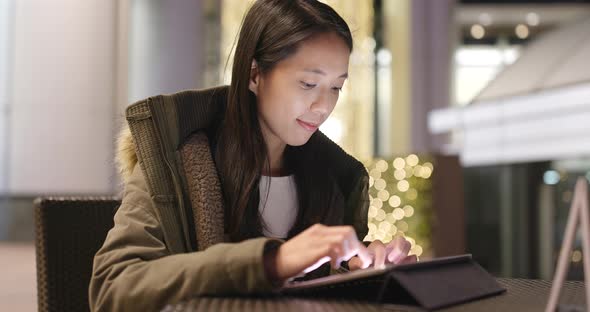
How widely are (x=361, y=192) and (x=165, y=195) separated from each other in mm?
461

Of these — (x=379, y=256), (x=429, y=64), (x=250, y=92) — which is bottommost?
(x=379, y=256)

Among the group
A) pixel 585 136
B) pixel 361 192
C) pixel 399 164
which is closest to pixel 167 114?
pixel 361 192

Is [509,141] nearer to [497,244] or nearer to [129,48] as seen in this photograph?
[497,244]

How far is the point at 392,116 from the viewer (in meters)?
8.76

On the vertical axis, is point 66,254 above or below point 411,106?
below

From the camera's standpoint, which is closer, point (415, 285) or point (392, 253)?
point (415, 285)

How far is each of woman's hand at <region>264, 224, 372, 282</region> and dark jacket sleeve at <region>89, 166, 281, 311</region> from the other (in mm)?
21

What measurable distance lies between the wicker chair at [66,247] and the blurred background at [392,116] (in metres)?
3.67

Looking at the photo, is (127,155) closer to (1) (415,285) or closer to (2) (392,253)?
(2) (392,253)

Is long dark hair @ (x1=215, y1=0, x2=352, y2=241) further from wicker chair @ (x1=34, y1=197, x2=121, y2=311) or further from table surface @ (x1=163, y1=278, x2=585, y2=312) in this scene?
table surface @ (x1=163, y1=278, x2=585, y2=312)

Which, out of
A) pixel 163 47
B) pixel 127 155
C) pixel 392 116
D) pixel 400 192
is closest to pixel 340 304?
pixel 127 155

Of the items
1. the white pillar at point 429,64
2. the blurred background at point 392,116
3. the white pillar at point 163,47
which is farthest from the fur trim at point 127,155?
the white pillar at point 429,64

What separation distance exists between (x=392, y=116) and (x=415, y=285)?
26.0 ft

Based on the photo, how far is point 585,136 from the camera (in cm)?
677
